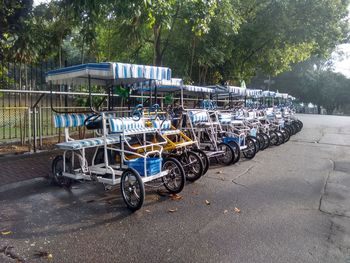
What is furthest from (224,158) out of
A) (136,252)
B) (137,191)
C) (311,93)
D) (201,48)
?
(311,93)

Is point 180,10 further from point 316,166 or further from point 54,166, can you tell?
point 54,166

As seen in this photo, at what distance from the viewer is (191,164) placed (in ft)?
21.2

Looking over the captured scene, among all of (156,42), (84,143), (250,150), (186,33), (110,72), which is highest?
(186,33)

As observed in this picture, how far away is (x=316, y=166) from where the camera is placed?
8.59 m

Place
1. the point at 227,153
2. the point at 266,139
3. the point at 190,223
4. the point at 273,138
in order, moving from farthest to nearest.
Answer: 1. the point at 273,138
2. the point at 266,139
3. the point at 227,153
4. the point at 190,223

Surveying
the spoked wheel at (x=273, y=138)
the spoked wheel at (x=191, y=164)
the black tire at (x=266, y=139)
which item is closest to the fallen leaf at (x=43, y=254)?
the spoked wheel at (x=191, y=164)

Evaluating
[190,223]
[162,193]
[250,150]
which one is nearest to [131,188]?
[162,193]

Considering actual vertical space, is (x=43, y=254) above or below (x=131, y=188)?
below

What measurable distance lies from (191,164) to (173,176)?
88 cm

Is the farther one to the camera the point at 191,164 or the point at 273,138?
the point at 273,138

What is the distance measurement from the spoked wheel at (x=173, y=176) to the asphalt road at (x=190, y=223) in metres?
0.19

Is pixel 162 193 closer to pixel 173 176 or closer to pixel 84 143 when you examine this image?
pixel 173 176

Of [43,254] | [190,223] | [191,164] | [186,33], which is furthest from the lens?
[186,33]

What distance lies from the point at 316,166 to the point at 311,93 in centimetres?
5150
